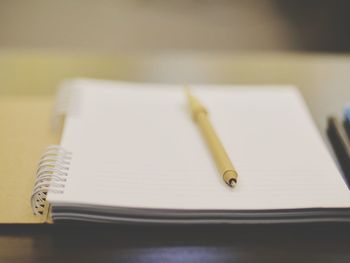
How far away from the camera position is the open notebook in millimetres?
466

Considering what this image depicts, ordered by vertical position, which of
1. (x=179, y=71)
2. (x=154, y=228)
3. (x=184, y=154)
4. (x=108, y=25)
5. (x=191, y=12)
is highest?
(x=191, y=12)

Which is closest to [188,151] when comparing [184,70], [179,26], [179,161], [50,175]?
[179,161]

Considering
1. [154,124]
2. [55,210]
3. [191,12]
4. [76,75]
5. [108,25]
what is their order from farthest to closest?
[191,12] < [108,25] < [76,75] < [154,124] < [55,210]

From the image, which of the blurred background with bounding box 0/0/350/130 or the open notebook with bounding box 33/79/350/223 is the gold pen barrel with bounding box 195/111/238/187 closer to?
the open notebook with bounding box 33/79/350/223

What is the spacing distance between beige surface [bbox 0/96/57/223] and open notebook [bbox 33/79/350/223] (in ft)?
0.08

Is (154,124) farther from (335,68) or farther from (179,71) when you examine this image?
(335,68)

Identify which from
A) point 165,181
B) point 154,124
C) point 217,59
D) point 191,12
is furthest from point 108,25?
point 165,181

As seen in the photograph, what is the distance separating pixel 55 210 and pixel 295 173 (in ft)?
0.90

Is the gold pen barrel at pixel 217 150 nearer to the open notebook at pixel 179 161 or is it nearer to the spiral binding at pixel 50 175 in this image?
the open notebook at pixel 179 161

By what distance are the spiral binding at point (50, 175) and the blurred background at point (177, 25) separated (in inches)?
47.4

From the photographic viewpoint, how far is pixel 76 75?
0.77 meters

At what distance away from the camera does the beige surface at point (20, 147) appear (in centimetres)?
48

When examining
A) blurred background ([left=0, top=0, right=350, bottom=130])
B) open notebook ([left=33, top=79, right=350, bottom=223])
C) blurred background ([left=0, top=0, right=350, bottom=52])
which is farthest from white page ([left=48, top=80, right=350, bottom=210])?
blurred background ([left=0, top=0, right=350, bottom=52])

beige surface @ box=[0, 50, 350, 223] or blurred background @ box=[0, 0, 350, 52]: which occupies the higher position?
blurred background @ box=[0, 0, 350, 52]
